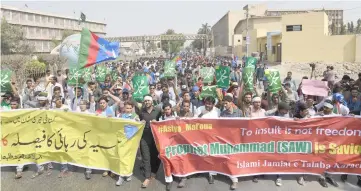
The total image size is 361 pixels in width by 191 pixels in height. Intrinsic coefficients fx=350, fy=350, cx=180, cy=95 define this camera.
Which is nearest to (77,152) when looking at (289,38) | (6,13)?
(289,38)

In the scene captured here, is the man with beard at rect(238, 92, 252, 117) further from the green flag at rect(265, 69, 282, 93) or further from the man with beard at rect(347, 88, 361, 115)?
the man with beard at rect(347, 88, 361, 115)

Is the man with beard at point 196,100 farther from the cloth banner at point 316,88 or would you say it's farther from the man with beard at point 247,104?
the cloth banner at point 316,88

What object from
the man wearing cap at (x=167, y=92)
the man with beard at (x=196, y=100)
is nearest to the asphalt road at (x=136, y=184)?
the man with beard at (x=196, y=100)

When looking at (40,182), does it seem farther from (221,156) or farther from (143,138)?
(221,156)

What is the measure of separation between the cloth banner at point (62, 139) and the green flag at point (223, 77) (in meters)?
3.35

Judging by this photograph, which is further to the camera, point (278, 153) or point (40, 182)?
point (40, 182)

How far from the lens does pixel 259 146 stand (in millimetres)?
5512

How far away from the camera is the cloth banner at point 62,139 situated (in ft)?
19.3

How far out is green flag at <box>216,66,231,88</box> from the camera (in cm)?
834

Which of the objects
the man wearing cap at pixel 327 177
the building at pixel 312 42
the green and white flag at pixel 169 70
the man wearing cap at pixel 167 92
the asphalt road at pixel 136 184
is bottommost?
the asphalt road at pixel 136 184

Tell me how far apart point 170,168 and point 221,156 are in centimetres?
84

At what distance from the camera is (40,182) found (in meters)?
5.89

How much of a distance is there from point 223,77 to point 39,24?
238ft

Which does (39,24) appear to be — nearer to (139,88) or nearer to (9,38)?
(9,38)
